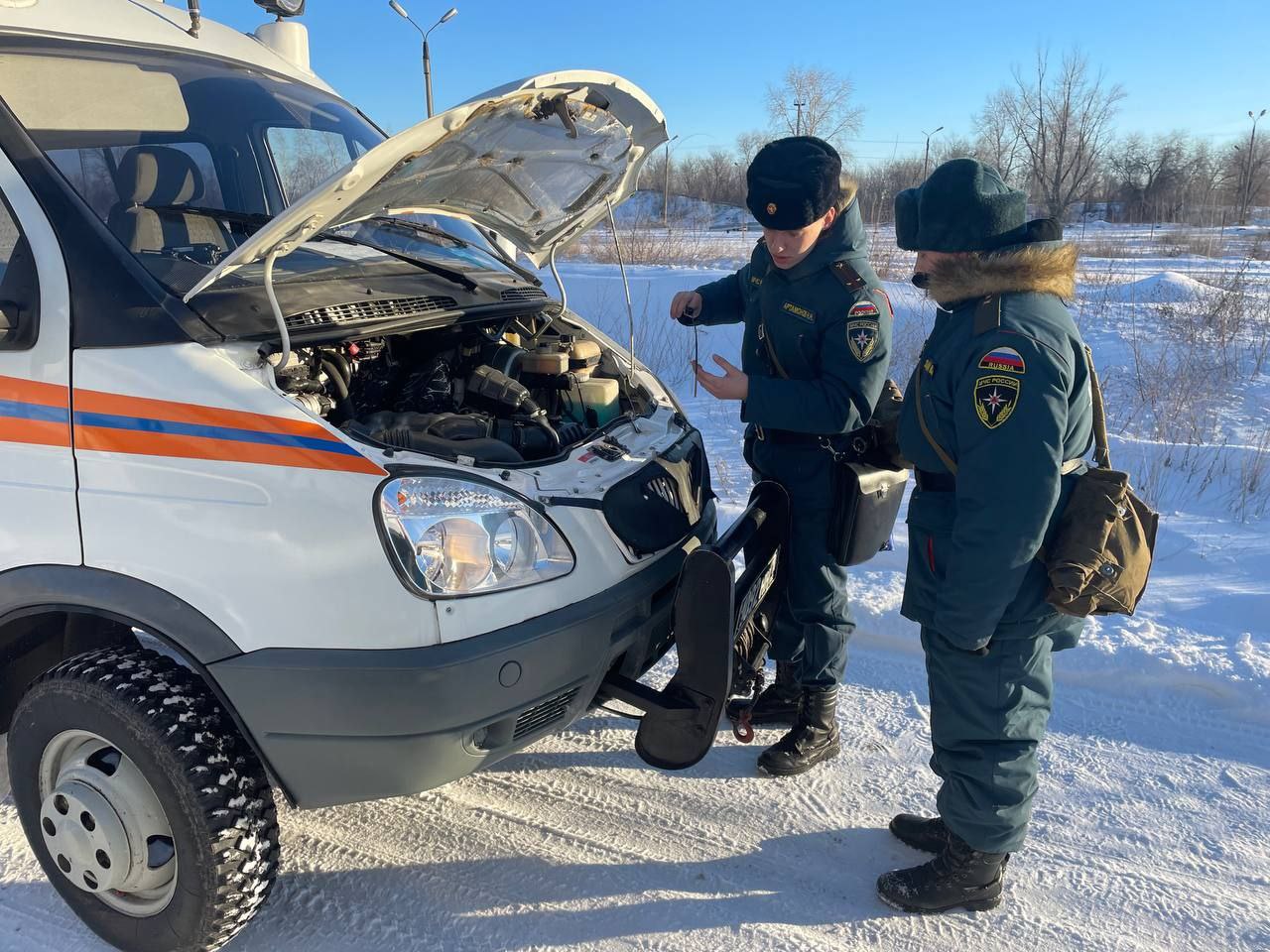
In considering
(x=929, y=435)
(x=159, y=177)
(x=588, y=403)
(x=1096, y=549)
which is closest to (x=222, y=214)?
(x=159, y=177)

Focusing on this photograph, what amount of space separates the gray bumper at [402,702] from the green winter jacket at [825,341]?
100 cm

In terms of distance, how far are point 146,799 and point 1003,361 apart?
2.29 m

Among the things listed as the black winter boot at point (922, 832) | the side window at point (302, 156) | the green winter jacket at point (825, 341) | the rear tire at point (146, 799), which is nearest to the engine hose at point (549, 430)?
the green winter jacket at point (825, 341)

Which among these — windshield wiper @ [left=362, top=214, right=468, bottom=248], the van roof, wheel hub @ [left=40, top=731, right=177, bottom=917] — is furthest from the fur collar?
the van roof

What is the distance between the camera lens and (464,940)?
229 cm

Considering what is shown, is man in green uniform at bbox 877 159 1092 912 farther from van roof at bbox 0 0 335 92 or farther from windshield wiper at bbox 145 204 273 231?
van roof at bbox 0 0 335 92

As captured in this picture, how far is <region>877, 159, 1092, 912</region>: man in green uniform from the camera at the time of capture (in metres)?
2.09

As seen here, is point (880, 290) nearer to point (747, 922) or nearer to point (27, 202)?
point (747, 922)

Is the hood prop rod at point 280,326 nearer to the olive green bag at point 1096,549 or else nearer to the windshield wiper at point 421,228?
the windshield wiper at point 421,228

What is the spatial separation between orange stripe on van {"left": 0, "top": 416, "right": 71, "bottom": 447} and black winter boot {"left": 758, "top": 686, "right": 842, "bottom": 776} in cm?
229

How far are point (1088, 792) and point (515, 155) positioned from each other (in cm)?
281

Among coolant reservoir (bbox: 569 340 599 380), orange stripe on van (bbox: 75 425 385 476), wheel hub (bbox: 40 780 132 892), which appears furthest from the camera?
coolant reservoir (bbox: 569 340 599 380)

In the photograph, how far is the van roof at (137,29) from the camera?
2.50m

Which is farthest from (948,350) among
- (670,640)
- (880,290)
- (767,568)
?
(670,640)
